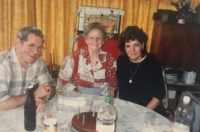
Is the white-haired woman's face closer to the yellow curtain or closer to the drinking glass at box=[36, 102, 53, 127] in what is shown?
the drinking glass at box=[36, 102, 53, 127]

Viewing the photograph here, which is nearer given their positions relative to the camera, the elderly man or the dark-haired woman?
the elderly man

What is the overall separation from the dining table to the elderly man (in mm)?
67

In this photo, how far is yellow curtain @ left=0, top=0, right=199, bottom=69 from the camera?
2992mm

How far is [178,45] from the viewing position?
9.20 feet

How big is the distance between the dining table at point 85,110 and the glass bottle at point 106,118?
0.06 meters

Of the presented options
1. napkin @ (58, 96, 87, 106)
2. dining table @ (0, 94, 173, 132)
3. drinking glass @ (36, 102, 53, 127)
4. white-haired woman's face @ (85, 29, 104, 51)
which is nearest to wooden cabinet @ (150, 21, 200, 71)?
white-haired woman's face @ (85, 29, 104, 51)

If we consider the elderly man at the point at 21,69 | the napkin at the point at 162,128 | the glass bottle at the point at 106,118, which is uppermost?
the elderly man at the point at 21,69

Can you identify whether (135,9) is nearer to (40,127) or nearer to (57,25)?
(57,25)

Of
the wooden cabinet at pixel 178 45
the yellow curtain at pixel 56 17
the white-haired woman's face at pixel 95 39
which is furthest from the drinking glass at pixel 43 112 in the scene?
the yellow curtain at pixel 56 17

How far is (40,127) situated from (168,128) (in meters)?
0.68

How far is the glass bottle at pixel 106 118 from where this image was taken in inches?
42.9

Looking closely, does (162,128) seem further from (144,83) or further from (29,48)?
(29,48)

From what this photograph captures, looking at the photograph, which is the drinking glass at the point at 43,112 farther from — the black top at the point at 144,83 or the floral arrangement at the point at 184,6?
the floral arrangement at the point at 184,6

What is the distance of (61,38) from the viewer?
322 cm
